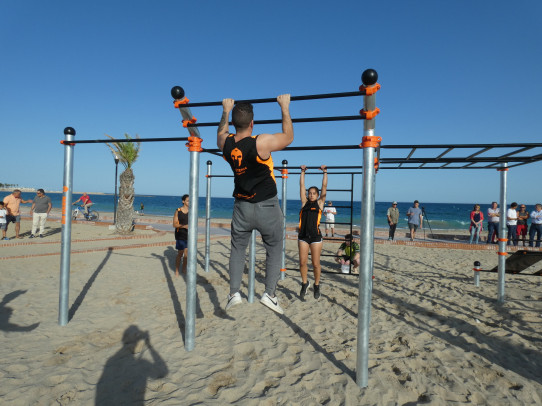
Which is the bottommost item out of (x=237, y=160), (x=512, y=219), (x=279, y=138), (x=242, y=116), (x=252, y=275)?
(x=252, y=275)

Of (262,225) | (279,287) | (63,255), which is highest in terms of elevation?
(262,225)

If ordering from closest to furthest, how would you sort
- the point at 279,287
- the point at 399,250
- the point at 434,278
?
the point at 279,287 < the point at 434,278 < the point at 399,250

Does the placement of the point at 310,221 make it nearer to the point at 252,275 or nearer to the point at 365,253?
the point at 252,275

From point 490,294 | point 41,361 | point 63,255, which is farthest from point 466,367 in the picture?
point 63,255

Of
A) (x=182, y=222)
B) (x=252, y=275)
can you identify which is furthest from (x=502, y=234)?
(x=182, y=222)

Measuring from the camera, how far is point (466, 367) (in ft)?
9.33

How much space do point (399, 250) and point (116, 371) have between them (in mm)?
9343

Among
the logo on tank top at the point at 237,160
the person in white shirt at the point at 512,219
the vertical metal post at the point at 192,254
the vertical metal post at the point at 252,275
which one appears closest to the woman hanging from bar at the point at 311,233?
the vertical metal post at the point at 252,275

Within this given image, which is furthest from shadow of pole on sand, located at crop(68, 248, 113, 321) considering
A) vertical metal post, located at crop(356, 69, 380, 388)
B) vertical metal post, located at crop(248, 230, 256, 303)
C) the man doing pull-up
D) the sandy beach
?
vertical metal post, located at crop(356, 69, 380, 388)

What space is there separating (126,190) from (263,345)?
11666 millimetres

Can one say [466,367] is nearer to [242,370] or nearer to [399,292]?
[242,370]

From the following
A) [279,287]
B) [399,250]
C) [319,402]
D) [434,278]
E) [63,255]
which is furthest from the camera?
[399,250]

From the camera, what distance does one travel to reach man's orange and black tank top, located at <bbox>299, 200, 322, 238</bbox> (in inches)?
184

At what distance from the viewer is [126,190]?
13141mm
